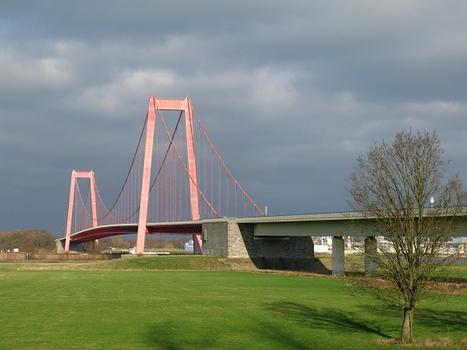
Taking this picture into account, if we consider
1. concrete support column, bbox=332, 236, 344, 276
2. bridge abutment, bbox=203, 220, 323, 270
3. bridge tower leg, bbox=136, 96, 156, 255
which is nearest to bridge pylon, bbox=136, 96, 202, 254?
bridge tower leg, bbox=136, 96, 156, 255

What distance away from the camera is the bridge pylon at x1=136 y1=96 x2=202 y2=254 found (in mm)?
A: 102000

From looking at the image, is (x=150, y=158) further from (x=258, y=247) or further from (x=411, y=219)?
(x=411, y=219)

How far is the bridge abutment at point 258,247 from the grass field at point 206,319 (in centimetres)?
4487

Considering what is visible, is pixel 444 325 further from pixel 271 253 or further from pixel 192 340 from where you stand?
pixel 271 253

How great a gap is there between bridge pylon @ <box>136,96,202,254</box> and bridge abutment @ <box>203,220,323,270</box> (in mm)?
8143

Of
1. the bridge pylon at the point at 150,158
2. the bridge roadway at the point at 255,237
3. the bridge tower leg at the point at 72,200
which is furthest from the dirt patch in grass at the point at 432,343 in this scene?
the bridge tower leg at the point at 72,200

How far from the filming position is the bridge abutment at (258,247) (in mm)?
92500

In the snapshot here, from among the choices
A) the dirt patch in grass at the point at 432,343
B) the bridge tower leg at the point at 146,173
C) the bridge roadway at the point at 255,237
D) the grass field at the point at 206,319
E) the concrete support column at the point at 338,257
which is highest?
the bridge tower leg at the point at 146,173

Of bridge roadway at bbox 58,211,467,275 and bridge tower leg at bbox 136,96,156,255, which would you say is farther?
bridge tower leg at bbox 136,96,156,255

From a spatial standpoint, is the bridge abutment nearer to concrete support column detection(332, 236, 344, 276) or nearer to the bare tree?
concrete support column detection(332, 236, 344, 276)

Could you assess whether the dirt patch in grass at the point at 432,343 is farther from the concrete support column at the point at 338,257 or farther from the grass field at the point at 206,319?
the concrete support column at the point at 338,257

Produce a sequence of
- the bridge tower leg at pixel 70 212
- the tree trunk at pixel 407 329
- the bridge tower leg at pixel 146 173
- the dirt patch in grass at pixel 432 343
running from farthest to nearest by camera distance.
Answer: the bridge tower leg at pixel 70 212
the bridge tower leg at pixel 146 173
the tree trunk at pixel 407 329
the dirt patch in grass at pixel 432 343

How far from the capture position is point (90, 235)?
150m

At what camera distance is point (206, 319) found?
2898 cm
